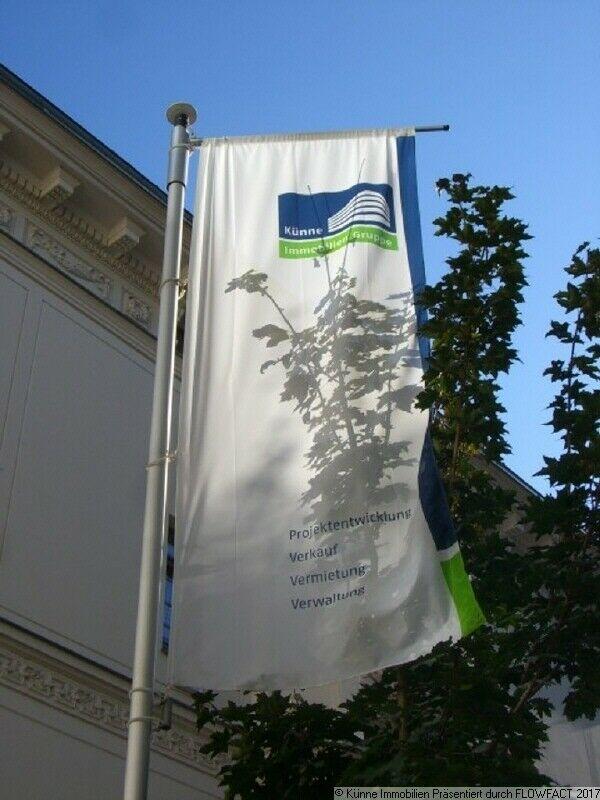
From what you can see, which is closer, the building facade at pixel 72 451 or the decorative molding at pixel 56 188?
the building facade at pixel 72 451

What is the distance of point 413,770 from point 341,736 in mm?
817

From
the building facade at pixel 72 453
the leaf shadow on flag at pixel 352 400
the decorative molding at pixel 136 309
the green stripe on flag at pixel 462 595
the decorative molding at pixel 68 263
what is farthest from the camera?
the decorative molding at pixel 136 309

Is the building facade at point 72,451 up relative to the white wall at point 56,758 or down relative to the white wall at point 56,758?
up

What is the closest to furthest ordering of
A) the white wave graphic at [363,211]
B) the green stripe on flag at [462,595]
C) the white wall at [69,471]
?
1. the green stripe on flag at [462,595]
2. the white wave graphic at [363,211]
3. the white wall at [69,471]

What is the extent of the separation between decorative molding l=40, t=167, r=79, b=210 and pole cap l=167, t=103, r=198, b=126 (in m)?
5.24

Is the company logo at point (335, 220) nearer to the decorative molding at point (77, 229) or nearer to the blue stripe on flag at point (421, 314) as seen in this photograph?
the blue stripe on flag at point (421, 314)

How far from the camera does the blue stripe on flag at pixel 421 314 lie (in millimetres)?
6223

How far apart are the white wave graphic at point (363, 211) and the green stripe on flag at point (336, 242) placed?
2.6 inches

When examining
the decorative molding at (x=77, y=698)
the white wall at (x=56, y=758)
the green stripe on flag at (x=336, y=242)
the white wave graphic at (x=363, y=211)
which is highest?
the white wave graphic at (x=363, y=211)

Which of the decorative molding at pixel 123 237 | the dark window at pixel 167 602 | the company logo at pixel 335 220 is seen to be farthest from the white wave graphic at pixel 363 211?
the decorative molding at pixel 123 237

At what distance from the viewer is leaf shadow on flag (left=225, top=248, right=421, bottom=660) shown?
618 cm

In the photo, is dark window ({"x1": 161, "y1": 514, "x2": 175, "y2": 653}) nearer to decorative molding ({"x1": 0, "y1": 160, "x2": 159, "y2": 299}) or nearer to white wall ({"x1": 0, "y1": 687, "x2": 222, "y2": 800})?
white wall ({"x1": 0, "y1": 687, "x2": 222, "y2": 800})

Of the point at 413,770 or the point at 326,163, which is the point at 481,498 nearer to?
the point at 413,770

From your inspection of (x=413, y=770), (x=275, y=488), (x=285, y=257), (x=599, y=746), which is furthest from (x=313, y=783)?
(x=599, y=746)
